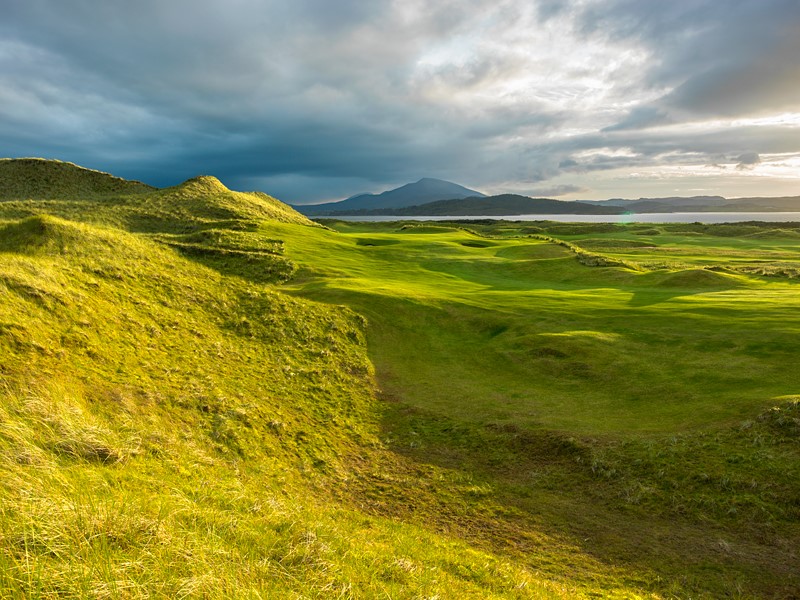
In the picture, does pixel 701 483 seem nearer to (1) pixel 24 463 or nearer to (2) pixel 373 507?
(2) pixel 373 507

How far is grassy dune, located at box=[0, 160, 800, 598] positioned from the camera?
6.39 m

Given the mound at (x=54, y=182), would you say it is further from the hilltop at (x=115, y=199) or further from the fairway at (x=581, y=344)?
the fairway at (x=581, y=344)

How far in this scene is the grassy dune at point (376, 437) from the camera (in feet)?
21.0

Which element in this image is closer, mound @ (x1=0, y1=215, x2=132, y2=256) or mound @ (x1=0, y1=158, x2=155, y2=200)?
mound @ (x1=0, y1=215, x2=132, y2=256)

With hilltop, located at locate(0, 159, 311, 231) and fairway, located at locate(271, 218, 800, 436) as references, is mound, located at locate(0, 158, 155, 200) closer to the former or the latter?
hilltop, located at locate(0, 159, 311, 231)

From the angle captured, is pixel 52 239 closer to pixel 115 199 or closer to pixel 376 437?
pixel 376 437

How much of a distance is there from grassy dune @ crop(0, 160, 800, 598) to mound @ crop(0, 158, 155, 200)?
5128 centimetres

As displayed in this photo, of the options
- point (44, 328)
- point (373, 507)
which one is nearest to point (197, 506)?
point (373, 507)

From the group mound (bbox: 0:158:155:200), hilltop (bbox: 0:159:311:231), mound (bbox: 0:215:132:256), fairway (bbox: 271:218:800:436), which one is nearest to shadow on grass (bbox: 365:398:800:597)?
fairway (bbox: 271:218:800:436)

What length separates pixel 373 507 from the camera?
44.2ft

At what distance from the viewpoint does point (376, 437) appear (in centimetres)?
1862

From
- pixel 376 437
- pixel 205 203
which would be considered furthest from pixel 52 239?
pixel 205 203

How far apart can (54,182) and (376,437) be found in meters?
80.7

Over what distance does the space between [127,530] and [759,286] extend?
52.3 m
